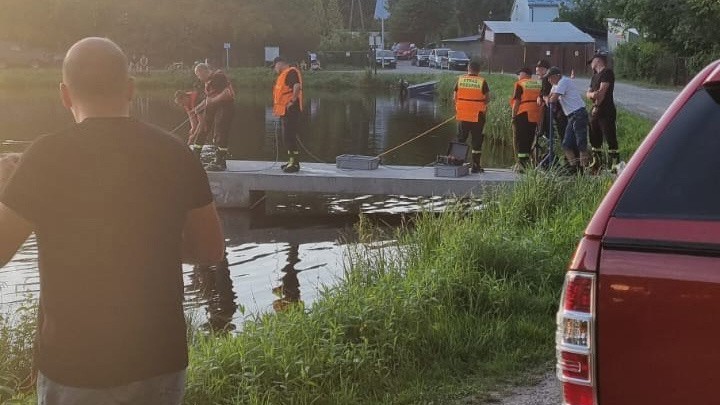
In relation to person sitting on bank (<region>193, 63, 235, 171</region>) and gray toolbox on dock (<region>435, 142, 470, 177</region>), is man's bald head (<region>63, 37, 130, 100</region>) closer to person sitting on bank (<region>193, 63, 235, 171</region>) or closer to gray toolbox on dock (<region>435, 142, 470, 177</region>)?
person sitting on bank (<region>193, 63, 235, 171</region>)

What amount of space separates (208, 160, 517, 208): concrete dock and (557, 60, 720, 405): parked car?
444 inches

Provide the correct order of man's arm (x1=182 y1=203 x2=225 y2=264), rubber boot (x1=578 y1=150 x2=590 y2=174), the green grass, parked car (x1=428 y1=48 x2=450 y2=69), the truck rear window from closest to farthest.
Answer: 1. the truck rear window
2. man's arm (x1=182 y1=203 x2=225 y2=264)
3. the green grass
4. rubber boot (x1=578 y1=150 x2=590 y2=174)
5. parked car (x1=428 y1=48 x2=450 y2=69)

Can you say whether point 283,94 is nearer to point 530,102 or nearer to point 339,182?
point 339,182

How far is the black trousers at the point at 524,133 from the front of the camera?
14.4m

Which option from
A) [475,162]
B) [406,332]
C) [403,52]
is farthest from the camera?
[403,52]

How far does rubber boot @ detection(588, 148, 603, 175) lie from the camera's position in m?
12.1

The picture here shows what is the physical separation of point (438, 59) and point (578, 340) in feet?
228

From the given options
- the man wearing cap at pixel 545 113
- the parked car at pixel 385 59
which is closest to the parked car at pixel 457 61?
the parked car at pixel 385 59

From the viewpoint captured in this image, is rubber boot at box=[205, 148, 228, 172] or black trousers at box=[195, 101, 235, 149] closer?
black trousers at box=[195, 101, 235, 149]

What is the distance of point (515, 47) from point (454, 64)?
5.05 metres

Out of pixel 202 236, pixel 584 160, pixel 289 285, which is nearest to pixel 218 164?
pixel 289 285

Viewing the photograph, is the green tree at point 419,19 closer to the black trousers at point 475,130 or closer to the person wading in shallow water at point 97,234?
the black trousers at point 475,130

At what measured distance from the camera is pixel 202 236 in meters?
2.97

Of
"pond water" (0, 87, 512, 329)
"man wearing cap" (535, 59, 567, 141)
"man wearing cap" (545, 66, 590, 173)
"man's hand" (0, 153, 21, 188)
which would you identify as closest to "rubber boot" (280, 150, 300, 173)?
"pond water" (0, 87, 512, 329)
